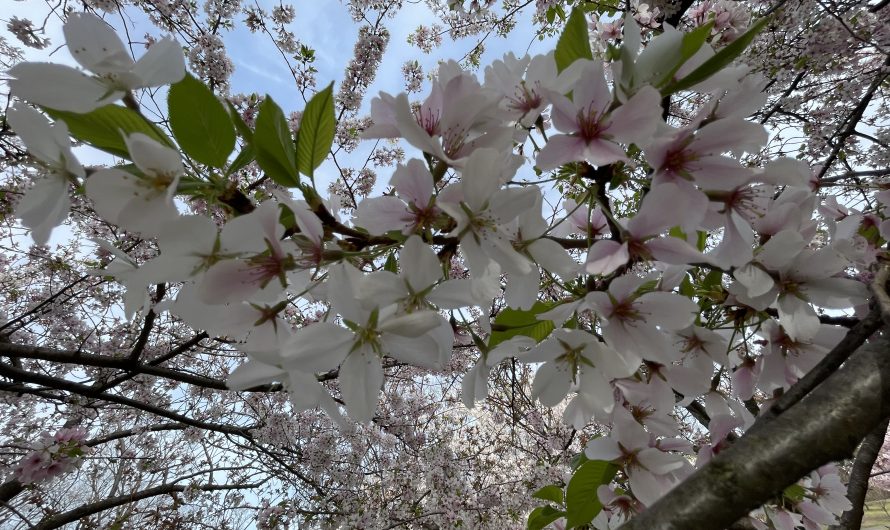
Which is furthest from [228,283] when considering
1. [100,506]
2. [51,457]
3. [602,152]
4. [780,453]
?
[100,506]

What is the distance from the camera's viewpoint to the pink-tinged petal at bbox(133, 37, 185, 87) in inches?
20.8

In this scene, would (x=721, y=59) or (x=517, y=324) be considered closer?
(x=721, y=59)

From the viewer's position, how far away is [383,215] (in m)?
0.57

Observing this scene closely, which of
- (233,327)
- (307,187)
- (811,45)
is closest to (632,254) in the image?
(307,187)

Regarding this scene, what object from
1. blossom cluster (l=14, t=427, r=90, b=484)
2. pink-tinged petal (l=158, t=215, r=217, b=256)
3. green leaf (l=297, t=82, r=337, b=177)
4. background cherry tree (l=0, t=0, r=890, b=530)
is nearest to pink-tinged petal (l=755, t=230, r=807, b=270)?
background cherry tree (l=0, t=0, r=890, b=530)

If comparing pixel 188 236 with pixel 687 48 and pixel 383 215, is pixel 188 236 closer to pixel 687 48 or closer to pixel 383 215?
pixel 383 215

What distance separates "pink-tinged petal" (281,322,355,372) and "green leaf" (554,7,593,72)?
0.53 meters

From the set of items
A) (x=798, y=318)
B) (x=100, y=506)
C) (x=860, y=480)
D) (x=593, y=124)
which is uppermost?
(x=100, y=506)

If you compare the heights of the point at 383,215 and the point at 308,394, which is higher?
the point at 383,215

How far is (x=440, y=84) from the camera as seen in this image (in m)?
0.60

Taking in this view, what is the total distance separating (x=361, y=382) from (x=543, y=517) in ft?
2.93

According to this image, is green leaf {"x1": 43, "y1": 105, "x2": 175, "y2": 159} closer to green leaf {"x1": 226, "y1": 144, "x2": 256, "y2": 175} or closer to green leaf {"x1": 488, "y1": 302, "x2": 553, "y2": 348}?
green leaf {"x1": 226, "y1": 144, "x2": 256, "y2": 175}

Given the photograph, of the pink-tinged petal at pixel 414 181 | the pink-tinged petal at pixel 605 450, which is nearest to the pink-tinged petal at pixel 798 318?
the pink-tinged petal at pixel 605 450

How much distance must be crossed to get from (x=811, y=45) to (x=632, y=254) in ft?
10.4
